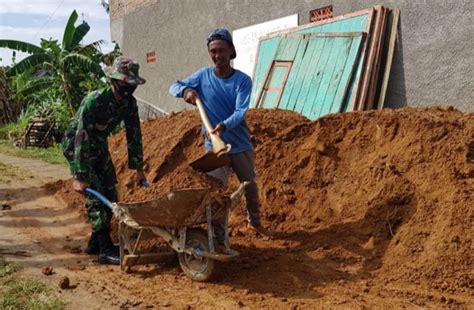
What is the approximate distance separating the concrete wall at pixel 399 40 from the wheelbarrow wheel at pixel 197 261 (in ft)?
13.8

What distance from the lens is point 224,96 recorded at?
4699 mm

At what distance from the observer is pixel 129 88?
186 inches

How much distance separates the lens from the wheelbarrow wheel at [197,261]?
4.21 m

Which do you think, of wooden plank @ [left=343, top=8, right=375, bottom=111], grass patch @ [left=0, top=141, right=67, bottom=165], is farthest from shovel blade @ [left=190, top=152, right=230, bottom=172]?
grass patch @ [left=0, top=141, right=67, bottom=165]

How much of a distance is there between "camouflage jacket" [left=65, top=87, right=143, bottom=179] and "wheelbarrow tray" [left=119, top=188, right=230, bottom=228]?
0.77 meters

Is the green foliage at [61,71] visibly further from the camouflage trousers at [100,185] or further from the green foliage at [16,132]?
the camouflage trousers at [100,185]

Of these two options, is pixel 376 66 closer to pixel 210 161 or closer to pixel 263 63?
pixel 263 63

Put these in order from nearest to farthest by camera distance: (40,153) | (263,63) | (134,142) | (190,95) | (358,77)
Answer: (190,95) → (134,142) → (358,77) → (263,63) → (40,153)

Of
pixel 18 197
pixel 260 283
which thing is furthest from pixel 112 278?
pixel 18 197

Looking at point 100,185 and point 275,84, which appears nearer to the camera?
point 100,185

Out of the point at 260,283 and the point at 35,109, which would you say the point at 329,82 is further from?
the point at 35,109

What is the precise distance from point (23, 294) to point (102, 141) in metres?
1.50

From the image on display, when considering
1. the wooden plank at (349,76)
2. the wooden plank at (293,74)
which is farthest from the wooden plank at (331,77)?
the wooden plank at (293,74)

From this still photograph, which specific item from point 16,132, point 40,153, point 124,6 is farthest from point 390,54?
point 16,132
